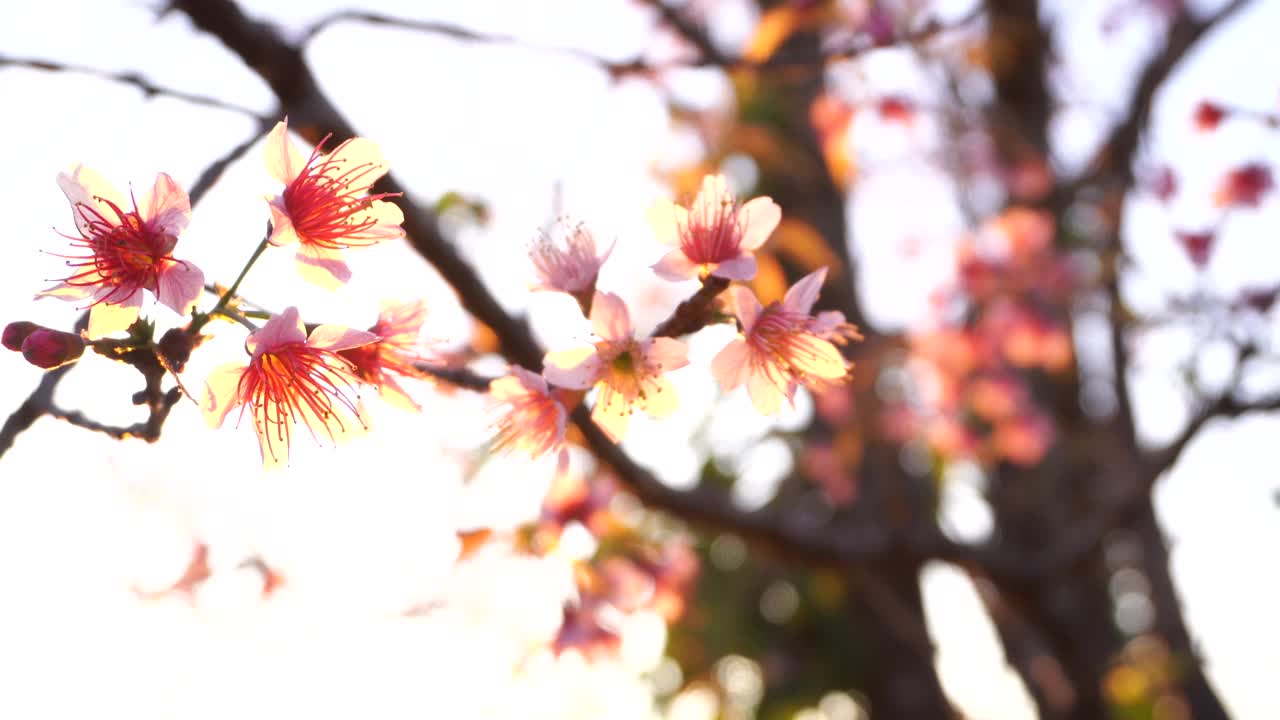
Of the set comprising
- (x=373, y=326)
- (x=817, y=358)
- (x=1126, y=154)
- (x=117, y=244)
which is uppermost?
(x=117, y=244)

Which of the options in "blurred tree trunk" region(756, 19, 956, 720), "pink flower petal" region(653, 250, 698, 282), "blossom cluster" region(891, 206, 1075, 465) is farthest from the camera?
"blossom cluster" region(891, 206, 1075, 465)

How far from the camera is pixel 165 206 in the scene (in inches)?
33.5

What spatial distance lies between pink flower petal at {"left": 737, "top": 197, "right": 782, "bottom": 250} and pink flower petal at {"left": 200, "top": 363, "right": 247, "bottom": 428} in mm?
470

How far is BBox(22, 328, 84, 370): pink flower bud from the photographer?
780 millimetres

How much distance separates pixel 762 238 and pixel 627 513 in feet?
6.84

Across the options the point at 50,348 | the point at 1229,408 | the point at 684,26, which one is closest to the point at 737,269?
the point at 50,348

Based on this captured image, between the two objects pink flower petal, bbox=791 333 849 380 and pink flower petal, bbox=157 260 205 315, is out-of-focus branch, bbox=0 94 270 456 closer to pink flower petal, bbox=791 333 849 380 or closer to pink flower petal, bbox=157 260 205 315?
pink flower petal, bbox=157 260 205 315

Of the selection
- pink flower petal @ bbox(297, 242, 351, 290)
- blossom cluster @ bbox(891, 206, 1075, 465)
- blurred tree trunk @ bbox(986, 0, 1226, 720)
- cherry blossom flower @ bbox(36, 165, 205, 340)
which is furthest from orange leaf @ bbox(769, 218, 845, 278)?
cherry blossom flower @ bbox(36, 165, 205, 340)

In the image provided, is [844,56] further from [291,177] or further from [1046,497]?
[1046,497]

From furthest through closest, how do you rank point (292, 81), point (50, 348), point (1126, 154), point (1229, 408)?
point (1126, 154), point (1229, 408), point (292, 81), point (50, 348)

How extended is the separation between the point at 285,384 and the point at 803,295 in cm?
50

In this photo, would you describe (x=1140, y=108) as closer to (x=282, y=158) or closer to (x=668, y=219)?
(x=668, y=219)

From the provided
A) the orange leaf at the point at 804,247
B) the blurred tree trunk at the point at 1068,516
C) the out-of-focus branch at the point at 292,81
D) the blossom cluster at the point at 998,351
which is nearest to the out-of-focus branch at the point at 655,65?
the out-of-focus branch at the point at 292,81

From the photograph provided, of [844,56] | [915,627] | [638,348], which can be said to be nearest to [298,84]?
[638,348]
